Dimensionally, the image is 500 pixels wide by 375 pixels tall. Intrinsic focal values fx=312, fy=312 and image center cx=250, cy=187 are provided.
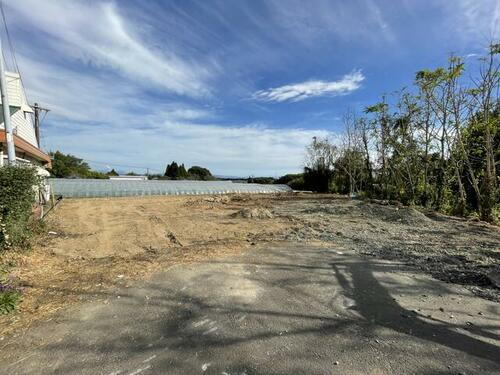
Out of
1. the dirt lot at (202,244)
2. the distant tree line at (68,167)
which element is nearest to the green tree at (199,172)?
the distant tree line at (68,167)

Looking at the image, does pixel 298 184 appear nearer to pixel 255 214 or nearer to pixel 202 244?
pixel 255 214

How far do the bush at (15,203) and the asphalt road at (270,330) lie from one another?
2409 millimetres

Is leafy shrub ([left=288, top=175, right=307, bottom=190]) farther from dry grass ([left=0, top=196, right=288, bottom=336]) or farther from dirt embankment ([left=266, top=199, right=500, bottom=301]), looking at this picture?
dry grass ([left=0, top=196, right=288, bottom=336])

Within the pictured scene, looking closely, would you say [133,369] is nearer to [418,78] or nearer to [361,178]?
[418,78]

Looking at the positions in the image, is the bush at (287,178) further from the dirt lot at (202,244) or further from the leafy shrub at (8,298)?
the leafy shrub at (8,298)

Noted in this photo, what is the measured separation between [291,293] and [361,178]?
632 inches

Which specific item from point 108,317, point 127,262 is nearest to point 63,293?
point 108,317

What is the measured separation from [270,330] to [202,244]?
3.56 meters

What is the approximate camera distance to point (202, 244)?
20.2 feet

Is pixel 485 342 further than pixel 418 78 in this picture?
No

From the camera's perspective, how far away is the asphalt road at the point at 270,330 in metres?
2.28

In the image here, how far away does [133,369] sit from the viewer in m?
2.22

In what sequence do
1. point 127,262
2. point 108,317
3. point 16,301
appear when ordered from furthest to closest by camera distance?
point 127,262, point 16,301, point 108,317

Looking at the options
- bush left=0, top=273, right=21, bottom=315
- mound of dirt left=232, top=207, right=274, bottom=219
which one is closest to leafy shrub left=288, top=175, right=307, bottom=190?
mound of dirt left=232, top=207, right=274, bottom=219
